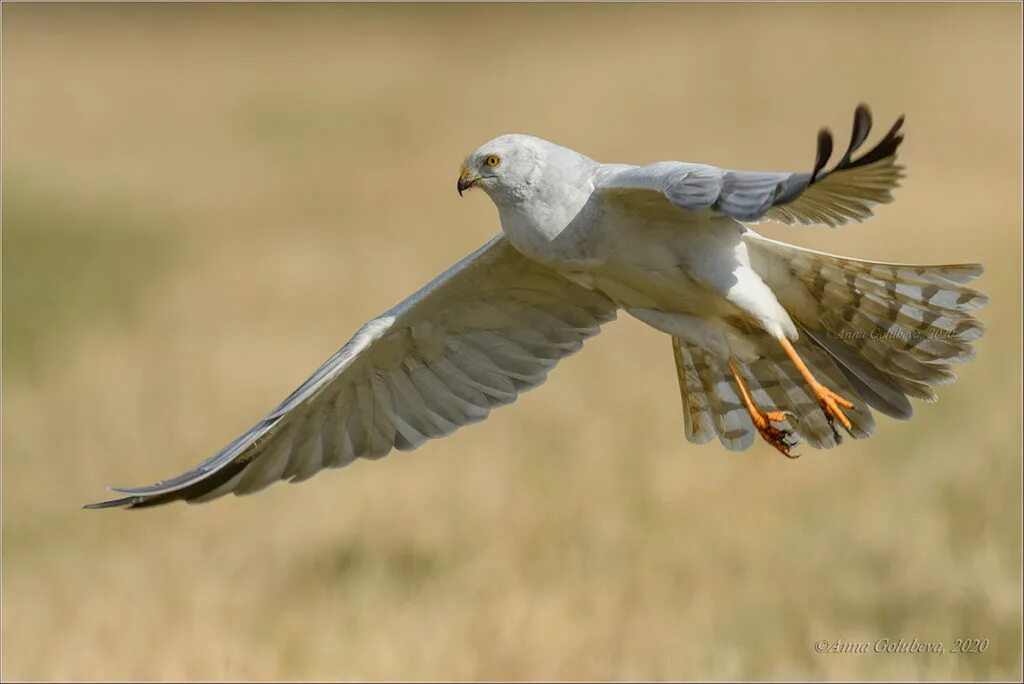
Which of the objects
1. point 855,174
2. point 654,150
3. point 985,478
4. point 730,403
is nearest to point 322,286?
point 654,150

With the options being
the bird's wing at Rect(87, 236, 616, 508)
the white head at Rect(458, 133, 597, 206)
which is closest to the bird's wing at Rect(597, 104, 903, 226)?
the white head at Rect(458, 133, 597, 206)

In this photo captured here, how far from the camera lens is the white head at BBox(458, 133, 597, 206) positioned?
5.85 m

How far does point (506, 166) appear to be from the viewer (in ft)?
19.4

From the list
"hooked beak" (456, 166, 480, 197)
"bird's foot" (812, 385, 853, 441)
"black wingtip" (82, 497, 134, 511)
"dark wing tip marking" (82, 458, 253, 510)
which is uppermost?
"hooked beak" (456, 166, 480, 197)

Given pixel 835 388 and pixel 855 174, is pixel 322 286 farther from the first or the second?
pixel 855 174

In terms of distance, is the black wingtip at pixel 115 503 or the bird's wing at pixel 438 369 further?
the bird's wing at pixel 438 369

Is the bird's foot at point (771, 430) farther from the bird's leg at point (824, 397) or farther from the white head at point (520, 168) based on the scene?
the white head at point (520, 168)

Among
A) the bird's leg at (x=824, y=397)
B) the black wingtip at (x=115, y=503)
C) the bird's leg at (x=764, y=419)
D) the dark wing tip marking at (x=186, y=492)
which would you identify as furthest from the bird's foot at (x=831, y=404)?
the black wingtip at (x=115, y=503)

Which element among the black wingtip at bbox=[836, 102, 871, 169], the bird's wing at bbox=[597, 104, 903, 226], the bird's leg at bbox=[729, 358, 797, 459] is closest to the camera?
the black wingtip at bbox=[836, 102, 871, 169]

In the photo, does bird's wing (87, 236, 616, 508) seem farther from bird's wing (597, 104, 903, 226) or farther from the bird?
bird's wing (597, 104, 903, 226)

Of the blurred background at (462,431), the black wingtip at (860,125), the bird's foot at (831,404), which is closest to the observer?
the black wingtip at (860,125)

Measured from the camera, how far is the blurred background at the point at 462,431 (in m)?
8.85

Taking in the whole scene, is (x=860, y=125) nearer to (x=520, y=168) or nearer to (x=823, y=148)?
(x=823, y=148)

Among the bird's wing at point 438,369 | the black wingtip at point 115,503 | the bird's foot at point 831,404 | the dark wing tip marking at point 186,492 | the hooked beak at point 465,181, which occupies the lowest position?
the black wingtip at point 115,503
